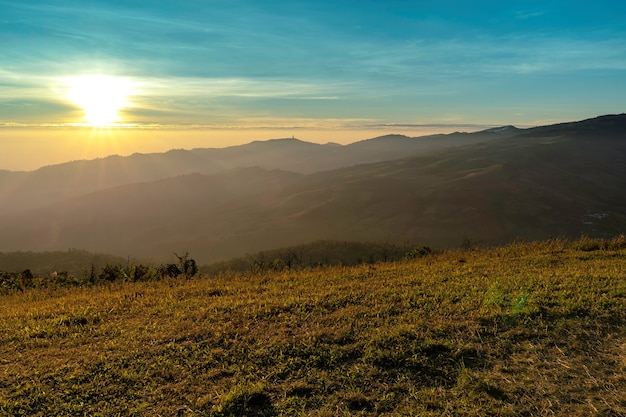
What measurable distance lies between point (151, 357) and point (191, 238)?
17761 centimetres

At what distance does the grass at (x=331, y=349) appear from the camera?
5.71 metres

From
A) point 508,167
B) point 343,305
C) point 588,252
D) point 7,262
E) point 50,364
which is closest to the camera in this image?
point 50,364

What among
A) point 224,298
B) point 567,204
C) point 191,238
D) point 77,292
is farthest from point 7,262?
point 567,204

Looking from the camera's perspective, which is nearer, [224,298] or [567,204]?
[224,298]

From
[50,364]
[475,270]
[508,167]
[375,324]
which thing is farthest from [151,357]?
[508,167]

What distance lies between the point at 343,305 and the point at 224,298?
3183 millimetres

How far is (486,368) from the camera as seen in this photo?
650cm

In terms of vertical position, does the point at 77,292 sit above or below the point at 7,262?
above

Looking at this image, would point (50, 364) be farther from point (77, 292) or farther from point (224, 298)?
point (77, 292)

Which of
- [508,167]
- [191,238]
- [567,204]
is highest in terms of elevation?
[508,167]

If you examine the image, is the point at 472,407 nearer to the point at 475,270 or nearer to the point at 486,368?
the point at 486,368

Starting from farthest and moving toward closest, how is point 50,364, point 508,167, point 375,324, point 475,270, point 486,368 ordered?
point 508,167 → point 475,270 → point 375,324 → point 50,364 → point 486,368

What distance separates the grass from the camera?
5715mm

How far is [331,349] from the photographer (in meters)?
7.14
